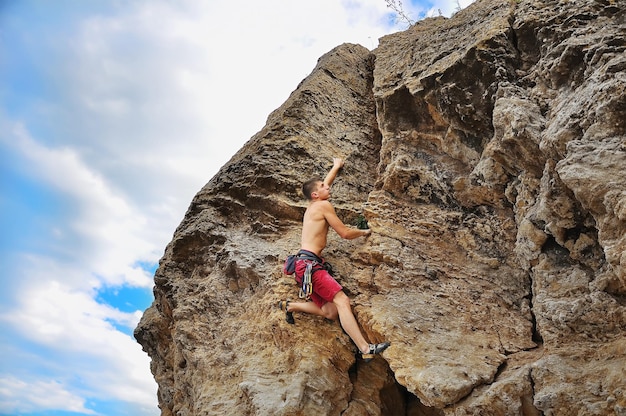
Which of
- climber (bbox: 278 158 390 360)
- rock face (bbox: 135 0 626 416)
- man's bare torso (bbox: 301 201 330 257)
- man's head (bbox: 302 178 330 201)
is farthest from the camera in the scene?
man's head (bbox: 302 178 330 201)

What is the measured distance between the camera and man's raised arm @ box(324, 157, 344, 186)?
5992 mm

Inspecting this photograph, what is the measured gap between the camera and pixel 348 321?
4.62 meters

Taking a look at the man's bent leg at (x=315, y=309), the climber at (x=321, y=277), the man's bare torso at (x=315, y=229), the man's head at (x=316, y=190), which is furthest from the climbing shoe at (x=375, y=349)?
the man's head at (x=316, y=190)

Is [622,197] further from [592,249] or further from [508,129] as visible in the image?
[508,129]

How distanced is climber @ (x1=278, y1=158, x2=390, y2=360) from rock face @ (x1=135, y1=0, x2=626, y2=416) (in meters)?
0.19

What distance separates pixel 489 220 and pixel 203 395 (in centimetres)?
397

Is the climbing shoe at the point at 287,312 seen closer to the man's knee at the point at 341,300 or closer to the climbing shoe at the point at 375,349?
the man's knee at the point at 341,300

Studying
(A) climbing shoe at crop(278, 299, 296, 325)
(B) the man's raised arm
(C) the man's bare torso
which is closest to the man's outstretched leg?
(A) climbing shoe at crop(278, 299, 296, 325)

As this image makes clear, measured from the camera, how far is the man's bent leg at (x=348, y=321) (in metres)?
4.48

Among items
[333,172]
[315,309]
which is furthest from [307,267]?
[333,172]

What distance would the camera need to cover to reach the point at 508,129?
4.51 meters

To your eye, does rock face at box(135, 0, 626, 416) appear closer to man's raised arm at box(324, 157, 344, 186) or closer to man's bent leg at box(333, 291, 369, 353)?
man's bent leg at box(333, 291, 369, 353)

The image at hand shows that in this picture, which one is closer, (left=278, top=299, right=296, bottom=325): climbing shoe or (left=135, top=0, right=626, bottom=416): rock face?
(left=135, top=0, right=626, bottom=416): rock face

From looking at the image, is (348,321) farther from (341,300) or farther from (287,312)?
(287,312)
